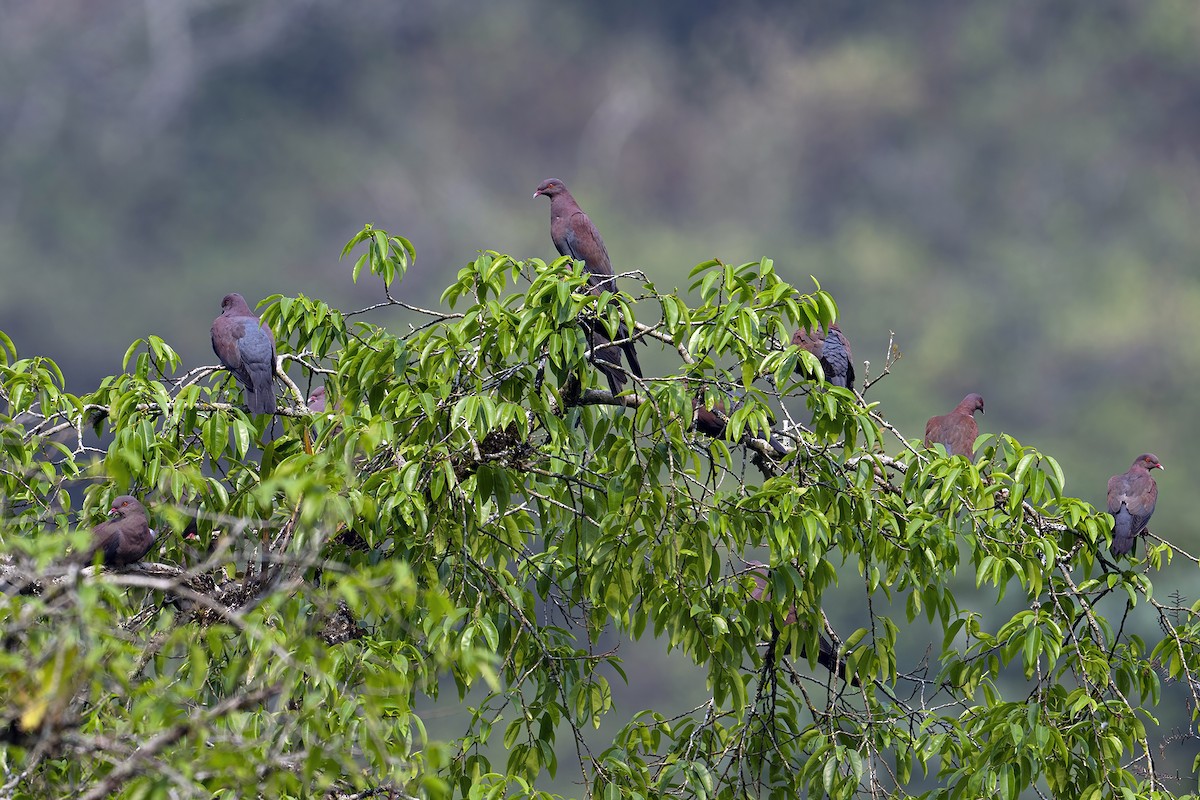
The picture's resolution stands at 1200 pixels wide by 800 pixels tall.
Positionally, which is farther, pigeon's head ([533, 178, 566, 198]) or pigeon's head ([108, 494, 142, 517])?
pigeon's head ([533, 178, 566, 198])

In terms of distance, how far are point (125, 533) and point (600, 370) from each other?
1.48 meters

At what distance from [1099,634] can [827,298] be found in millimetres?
1276

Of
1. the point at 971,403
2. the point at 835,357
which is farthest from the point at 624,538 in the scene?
the point at 971,403

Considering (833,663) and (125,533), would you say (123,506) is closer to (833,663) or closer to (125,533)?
(125,533)

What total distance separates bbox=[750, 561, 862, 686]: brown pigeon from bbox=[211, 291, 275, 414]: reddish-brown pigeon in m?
1.59

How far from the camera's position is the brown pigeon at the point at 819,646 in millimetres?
3386

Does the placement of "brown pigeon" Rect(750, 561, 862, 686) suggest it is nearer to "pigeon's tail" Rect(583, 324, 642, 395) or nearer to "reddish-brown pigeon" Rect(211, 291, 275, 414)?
"pigeon's tail" Rect(583, 324, 642, 395)

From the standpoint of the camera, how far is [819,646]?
12.0 ft

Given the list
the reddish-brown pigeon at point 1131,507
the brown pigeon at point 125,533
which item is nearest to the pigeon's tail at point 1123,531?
the reddish-brown pigeon at point 1131,507

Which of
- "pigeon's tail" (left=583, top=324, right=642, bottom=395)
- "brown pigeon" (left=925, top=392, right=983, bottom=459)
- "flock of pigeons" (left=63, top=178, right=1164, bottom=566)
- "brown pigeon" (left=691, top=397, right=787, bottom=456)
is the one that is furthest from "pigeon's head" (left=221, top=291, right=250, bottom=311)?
"brown pigeon" (left=925, top=392, right=983, bottom=459)

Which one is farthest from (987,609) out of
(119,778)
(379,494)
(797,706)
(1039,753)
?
(119,778)

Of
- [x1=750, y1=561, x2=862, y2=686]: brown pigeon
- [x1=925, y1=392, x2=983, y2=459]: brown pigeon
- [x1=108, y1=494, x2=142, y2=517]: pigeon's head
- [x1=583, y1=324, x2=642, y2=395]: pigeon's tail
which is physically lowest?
[x1=108, y1=494, x2=142, y2=517]: pigeon's head

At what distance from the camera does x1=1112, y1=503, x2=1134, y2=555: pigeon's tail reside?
12.7 feet

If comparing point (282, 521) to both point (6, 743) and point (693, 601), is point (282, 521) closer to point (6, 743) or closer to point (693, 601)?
point (693, 601)
